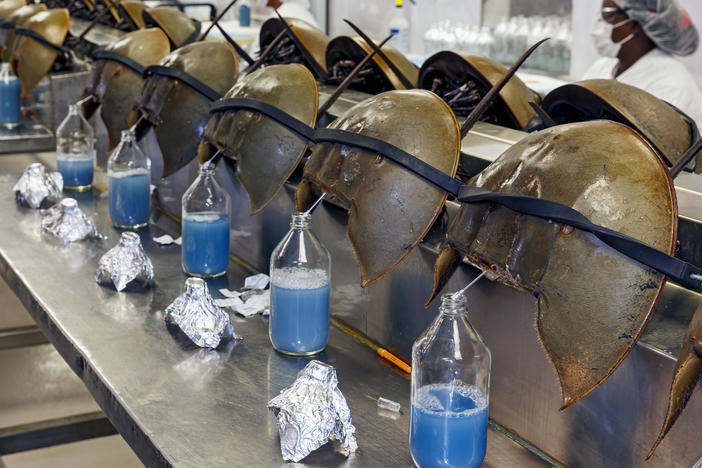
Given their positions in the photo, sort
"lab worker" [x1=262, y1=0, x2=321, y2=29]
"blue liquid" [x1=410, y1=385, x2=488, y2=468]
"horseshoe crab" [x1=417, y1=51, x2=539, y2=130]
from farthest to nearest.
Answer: "lab worker" [x1=262, y1=0, x2=321, y2=29] → "horseshoe crab" [x1=417, y1=51, x2=539, y2=130] → "blue liquid" [x1=410, y1=385, x2=488, y2=468]

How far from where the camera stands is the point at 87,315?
1.75 metres

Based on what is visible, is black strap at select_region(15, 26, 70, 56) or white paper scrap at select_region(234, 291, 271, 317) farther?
black strap at select_region(15, 26, 70, 56)

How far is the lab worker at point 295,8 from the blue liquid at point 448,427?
5495 millimetres

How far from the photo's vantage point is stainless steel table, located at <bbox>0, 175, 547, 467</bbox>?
1272 mm

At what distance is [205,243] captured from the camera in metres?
1.95

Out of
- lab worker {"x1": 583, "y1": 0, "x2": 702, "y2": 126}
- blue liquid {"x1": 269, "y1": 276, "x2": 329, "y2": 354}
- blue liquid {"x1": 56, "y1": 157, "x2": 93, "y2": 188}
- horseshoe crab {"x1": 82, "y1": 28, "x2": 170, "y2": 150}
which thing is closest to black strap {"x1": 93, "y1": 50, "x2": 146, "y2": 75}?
horseshoe crab {"x1": 82, "y1": 28, "x2": 170, "y2": 150}

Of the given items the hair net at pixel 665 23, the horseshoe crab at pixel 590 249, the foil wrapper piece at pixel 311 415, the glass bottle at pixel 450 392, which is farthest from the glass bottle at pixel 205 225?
the hair net at pixel 665 23

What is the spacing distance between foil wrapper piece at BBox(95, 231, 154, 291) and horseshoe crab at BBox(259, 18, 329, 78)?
65 cm

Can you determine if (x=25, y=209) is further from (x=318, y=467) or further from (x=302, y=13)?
(x=302, y=13)

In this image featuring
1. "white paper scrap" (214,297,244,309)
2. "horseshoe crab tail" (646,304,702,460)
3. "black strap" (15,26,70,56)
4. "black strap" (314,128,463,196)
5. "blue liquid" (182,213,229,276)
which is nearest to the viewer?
"horseshoe crab tail" (646,304,702,460)

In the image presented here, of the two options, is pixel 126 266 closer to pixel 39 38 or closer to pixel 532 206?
pixel 532 206

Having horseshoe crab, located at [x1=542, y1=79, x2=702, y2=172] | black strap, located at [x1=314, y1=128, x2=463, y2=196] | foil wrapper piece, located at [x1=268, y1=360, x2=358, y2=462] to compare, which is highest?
horseshoe crab, located at [x1=542, y1=79, x2=702, y2=172]

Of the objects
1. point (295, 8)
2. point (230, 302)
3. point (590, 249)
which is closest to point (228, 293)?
point (230, 302)

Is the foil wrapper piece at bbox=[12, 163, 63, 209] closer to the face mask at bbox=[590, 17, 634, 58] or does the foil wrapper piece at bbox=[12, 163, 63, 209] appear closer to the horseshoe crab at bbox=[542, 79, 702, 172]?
the horseshoe crab at bbox=[542, 79, 702, 172]
